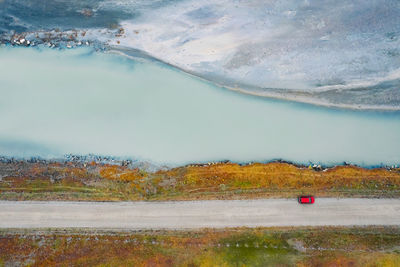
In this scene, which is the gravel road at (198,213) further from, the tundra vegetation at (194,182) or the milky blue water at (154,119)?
the milky blue water at (154,119)

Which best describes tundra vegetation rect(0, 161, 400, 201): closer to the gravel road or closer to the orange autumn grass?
the orange autumn grass

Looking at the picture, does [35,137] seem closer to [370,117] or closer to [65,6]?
[65,6]

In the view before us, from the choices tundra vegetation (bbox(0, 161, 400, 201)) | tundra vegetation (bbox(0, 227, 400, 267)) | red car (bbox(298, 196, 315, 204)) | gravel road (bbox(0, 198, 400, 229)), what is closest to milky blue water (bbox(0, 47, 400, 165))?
tundra vegetation (bbox(0, 161, 400, 201))

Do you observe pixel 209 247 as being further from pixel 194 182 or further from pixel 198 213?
pixel 194 182

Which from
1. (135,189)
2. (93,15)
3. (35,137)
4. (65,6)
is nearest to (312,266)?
(135,189)

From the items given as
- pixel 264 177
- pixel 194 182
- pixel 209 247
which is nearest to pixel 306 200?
pixel 264 177

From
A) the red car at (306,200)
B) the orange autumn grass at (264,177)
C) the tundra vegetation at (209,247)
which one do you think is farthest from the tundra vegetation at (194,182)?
the tundra vegetation at (209,247)

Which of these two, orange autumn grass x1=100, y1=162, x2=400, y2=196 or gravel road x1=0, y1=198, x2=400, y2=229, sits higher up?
orange autumn grass x1=100, y1=162, x2=400, y2=196
